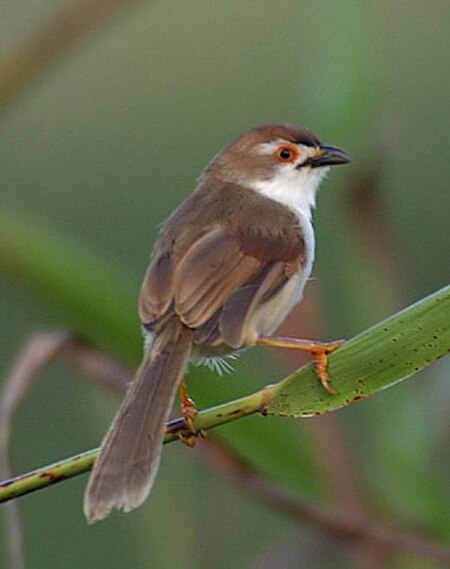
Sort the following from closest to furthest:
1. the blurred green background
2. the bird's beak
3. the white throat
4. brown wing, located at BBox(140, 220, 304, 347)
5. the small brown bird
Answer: the small brown bird < brown wing, located at BBox(140, 220, 304, 347) < the blurred green background < the bird's beak < the white throat

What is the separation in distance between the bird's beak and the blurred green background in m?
0.05

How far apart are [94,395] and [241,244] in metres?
0.77

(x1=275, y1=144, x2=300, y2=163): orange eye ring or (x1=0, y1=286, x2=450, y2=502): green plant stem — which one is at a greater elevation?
(x1=275, y1=144, x2=300, y2=163): orange eye ring

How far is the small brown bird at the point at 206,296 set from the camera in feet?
10.8

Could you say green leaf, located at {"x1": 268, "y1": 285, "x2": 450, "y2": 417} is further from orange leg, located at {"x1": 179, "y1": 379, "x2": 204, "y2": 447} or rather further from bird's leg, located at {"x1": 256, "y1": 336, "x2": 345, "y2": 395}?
orange leg, located at {"x1": 179, "y1": 379, "x2": 204, "y2": 447}

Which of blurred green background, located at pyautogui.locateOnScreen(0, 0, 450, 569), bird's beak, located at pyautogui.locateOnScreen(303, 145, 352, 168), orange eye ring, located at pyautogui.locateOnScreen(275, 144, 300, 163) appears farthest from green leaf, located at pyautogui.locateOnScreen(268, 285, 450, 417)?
orange eye ring, located at pyautogui.locateOnScreen(275, 144, 300, 163)

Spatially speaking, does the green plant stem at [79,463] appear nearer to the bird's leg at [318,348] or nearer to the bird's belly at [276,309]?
the bird's leg at [318,348]

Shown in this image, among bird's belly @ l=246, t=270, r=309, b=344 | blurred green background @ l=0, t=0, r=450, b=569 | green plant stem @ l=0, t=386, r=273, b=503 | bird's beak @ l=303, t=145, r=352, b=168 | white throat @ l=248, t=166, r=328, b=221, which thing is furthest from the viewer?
white throat @ l=248, t=166, r=328, b=221

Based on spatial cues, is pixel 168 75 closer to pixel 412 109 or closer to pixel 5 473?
pixel 412 109

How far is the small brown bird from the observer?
10.8 feet

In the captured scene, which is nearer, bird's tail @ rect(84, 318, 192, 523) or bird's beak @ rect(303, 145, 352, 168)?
bird's tail @ rect(84, 318, 192, 523)

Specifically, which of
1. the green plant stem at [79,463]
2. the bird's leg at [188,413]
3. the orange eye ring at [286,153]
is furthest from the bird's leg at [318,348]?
the orange eye ring at [286,153]

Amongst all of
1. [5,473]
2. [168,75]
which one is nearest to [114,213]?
[168,75]

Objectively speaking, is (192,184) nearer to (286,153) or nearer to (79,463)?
(286,153)
